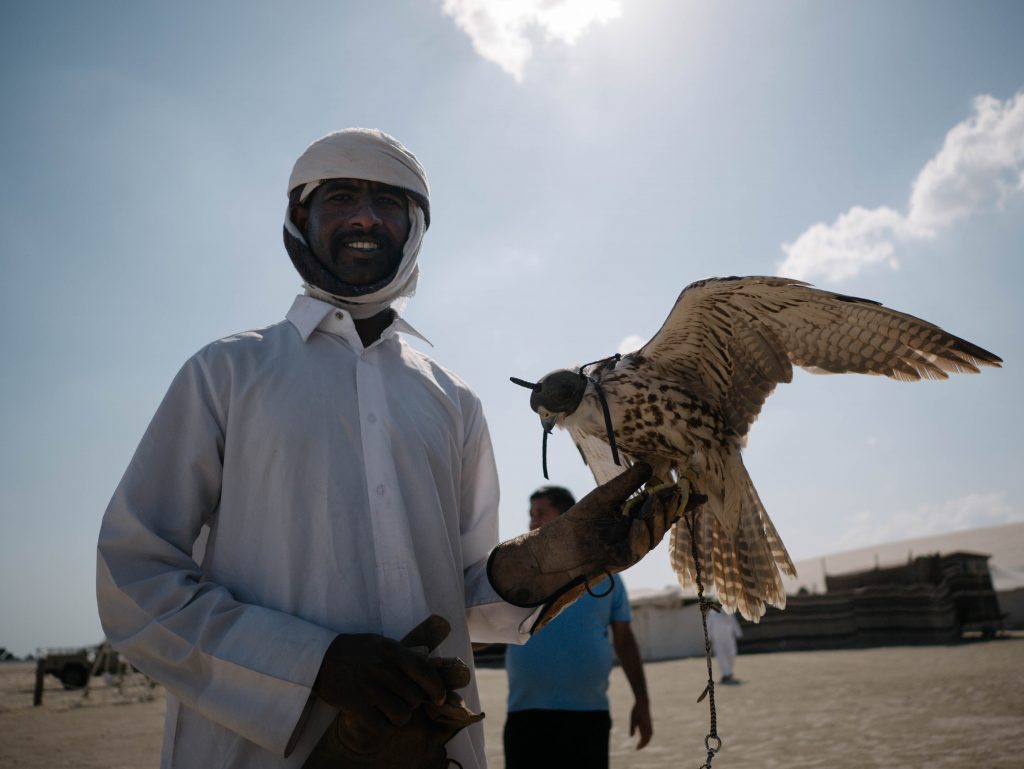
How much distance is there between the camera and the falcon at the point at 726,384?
2658 mm

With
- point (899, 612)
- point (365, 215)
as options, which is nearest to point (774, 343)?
point (365, 215)

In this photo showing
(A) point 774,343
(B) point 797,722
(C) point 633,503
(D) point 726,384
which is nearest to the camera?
(C) point 633,503

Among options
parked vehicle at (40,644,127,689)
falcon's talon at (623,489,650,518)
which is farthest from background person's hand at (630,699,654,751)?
parked vehicle at (40,644,127,689)

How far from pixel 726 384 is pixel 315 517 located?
2.12 meters

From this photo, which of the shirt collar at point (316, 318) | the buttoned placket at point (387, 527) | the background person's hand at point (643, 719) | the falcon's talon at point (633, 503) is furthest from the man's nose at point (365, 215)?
the background person's hand at point (643, 719)

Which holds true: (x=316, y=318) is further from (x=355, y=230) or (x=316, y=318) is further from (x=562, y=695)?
(x=562, y=695)

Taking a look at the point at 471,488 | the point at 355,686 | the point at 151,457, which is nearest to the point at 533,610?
the point at 471,488

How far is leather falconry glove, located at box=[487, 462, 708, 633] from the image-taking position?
1.77 metres

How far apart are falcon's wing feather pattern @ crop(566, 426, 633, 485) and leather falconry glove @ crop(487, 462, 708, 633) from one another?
1.02m

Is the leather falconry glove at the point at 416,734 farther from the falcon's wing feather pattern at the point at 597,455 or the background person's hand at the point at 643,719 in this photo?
the background person's hand at the point at 643,719

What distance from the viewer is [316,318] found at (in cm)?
173

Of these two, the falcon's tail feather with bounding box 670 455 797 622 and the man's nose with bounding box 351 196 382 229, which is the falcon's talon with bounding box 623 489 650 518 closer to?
the falcon's tail feather with bounding box 670 455 797 622

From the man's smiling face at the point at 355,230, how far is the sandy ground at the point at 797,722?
559cm

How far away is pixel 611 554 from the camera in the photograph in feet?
5.87
